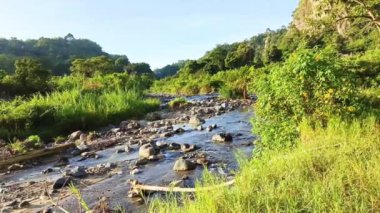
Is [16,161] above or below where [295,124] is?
below

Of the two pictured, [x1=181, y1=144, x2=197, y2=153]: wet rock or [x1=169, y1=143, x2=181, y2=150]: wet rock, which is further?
[x1=169, y1=143, x2=181, y2=150]: wet rock

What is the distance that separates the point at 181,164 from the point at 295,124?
2.34 metres

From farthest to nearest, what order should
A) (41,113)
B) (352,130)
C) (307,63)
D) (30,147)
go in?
1. (41,113)
2. (30,147)
3. (307,63)
4. (352,130)

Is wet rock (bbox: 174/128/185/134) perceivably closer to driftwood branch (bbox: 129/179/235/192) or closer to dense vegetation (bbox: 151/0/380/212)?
dense vegetation (bbox: 151/0/380/212)

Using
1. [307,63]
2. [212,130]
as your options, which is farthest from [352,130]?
[212,130]

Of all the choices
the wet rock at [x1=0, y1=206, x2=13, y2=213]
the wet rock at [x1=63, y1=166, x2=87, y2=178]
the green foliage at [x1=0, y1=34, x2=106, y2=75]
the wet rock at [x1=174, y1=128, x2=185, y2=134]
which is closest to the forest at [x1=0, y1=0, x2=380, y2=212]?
the wet rock at [x1=0, y1=206, x2=13, y2=213]

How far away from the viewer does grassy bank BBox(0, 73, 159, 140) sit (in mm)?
13781

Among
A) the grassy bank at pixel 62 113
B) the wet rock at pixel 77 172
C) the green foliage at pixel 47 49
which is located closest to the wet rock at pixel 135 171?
the wet rock at pixel 77 172

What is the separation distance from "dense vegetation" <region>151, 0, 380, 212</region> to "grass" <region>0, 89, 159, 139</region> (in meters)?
8.33

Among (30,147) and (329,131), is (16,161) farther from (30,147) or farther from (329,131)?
(329,131)

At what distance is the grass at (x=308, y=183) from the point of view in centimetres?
432

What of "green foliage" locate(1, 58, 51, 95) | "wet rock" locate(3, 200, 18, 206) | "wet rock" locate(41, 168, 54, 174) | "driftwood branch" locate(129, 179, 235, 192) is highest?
"green foliage" locate(1, 58, 51, 95)

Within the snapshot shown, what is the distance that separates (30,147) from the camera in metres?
11.8

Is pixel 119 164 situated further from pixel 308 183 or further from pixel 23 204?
pixel 308 183
